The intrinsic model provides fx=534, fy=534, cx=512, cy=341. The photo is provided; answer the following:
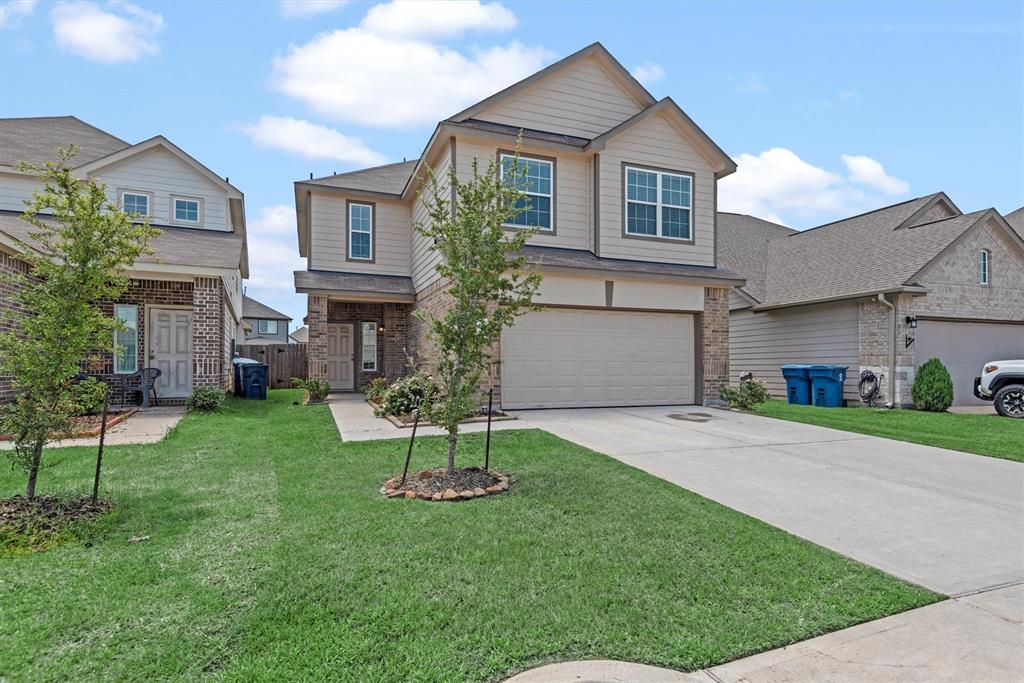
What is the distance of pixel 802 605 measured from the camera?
123 inches

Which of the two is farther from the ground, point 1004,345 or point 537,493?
point 1004,345

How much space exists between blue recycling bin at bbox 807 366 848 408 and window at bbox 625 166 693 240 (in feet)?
18.8

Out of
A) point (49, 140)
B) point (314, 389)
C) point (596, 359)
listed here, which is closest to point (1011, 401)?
point (596, 359)

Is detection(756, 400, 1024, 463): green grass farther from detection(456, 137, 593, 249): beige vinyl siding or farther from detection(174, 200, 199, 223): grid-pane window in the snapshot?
detection(174, 200, 199, 223): grid-pane window

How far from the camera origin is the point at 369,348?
16344 millimetres

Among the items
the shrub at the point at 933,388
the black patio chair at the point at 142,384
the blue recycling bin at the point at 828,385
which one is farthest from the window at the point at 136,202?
the shrub at the point at 933,388

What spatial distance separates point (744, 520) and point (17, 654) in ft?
15.6

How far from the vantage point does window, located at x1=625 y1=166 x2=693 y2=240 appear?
40.2ft

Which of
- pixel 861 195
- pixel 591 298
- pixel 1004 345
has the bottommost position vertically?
pixel 1004 345

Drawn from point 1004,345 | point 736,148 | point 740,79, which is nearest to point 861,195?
point 1004,345

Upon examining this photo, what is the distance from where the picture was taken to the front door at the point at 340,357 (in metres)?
16.1

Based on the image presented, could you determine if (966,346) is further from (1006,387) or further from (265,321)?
(265,321)

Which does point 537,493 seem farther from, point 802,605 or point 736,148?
point 736,148

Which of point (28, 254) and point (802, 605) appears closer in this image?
point (802, 605)
